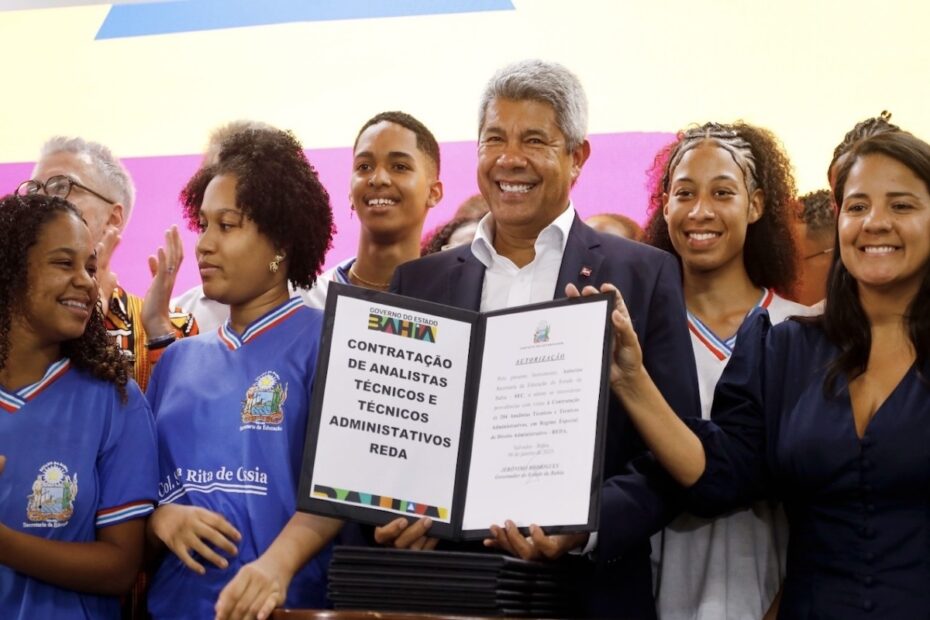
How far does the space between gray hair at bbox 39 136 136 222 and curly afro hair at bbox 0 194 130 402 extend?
1051mm

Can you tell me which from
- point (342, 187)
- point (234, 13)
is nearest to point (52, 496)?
point (342, 187)

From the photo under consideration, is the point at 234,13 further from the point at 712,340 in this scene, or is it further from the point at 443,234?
the point at 712,340

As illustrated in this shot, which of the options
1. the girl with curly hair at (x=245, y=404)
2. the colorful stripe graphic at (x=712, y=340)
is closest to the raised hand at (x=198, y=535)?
the girl with curly hair at (x=245, y=404)

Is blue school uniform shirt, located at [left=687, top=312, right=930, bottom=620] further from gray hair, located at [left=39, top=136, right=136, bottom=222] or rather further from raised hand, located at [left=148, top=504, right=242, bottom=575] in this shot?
gray hair, located at [left=39, top=136, right=136, bottom=222]

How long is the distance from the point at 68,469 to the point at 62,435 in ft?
0.27

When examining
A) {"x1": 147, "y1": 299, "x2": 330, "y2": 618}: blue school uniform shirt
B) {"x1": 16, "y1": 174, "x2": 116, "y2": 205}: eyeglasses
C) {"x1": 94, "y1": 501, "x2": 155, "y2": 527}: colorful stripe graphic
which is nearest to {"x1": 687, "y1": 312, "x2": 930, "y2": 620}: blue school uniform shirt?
{"x1": 147, "y1": 299, "x2": 330, "y2": 618}: blue school uniform shirt

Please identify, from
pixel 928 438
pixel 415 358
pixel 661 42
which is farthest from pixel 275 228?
pixel 661 42

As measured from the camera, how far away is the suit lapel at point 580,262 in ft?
10.0

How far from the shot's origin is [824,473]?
2.83 metres

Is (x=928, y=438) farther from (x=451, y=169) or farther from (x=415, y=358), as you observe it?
(x=451, y=169)

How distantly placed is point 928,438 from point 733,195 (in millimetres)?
1083

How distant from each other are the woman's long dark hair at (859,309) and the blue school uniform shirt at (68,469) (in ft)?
5.25

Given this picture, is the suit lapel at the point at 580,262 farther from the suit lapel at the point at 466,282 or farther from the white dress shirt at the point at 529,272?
the suit lapel at the point at 466,282

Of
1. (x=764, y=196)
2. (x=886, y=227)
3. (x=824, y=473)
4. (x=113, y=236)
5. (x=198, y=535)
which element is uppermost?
(x=764, y=196)
